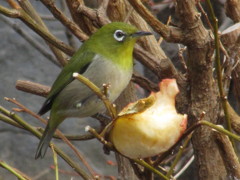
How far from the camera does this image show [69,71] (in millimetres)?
2561

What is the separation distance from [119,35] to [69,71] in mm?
A: 285

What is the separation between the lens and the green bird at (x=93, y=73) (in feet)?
7.96

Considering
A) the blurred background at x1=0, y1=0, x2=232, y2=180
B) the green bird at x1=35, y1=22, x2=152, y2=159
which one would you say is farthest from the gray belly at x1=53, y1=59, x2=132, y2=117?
the blurred background at x1=0, y1=0, x2=232, y2=180

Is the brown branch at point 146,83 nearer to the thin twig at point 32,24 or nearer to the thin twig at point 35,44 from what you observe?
the thin twig at point 32,24

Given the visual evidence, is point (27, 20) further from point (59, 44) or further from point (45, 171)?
point (45, 171)

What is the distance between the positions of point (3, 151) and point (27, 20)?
283 cm

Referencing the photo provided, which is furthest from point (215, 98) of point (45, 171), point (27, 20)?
point (45, 171)

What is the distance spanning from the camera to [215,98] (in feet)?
6.40

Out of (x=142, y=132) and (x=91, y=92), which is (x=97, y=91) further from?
(x=91, y=92)

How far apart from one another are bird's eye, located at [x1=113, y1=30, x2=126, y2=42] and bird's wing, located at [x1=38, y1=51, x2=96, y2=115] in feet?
0.51

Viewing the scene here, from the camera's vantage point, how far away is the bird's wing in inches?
99.4

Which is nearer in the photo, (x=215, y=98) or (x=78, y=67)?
(x=215, y=98)

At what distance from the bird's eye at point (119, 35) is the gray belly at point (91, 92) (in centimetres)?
12

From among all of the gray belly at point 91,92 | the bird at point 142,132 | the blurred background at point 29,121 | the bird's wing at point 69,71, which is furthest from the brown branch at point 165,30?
the blurred background at point 29,121
